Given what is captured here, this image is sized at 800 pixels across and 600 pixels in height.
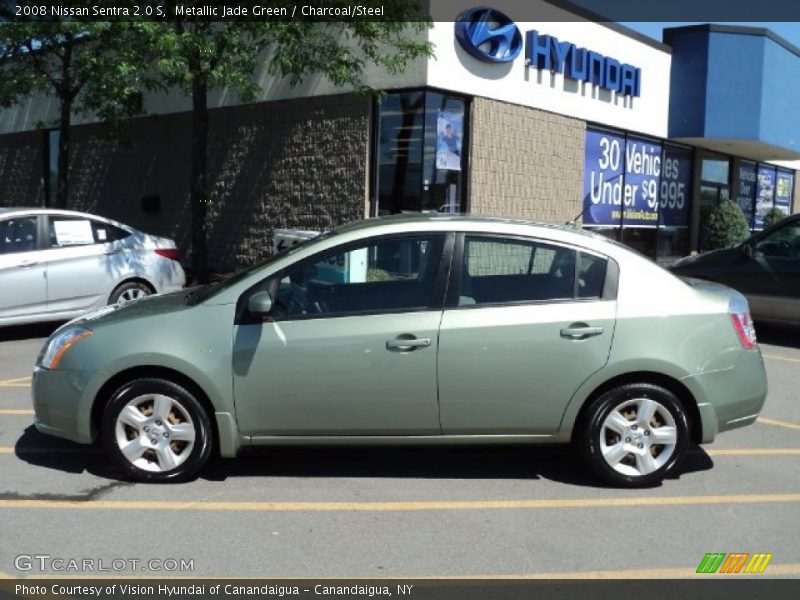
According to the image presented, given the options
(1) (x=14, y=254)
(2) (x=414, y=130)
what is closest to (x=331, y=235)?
(1) (x=14, y=254)

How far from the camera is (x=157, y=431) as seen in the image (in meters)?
4.91

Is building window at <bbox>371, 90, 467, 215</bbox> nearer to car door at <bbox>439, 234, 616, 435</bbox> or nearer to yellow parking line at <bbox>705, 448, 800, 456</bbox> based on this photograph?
yellow parking line at <bbox>705, 448, 800, 456</bbox>

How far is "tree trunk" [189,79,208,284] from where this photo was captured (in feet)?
43.6

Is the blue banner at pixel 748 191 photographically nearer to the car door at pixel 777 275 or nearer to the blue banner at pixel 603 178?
the blue banner at pixel 603 178

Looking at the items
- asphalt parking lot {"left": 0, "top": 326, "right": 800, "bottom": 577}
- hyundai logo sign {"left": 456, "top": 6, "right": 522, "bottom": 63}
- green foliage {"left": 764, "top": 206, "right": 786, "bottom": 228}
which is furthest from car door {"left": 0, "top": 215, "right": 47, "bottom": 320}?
green foliage {"left": 764, "top": 206, "right": 786, "bottom": 228}

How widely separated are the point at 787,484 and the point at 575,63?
11.5 meters

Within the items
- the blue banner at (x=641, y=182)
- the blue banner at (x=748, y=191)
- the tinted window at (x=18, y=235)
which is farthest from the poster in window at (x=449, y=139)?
the blue banner at (x=748, y=191)

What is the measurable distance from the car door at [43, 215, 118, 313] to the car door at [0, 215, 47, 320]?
112 mm

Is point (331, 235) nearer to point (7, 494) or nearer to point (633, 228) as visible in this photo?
point (7, 494)

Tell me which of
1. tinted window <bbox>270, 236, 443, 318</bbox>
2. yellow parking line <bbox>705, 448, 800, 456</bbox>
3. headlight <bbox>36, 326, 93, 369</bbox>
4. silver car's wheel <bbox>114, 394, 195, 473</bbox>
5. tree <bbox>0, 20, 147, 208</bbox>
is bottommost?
yellow parking line <bbox>705, 448, 800, 456</bbox>

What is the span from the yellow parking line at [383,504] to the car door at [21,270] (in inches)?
198

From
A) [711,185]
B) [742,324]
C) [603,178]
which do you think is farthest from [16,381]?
[711,185]

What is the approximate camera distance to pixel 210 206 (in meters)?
16.5

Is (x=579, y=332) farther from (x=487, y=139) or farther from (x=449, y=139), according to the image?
(x=487, y=139)
